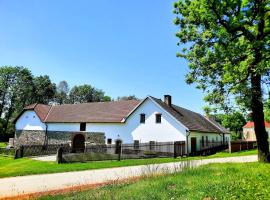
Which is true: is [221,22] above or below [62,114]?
above

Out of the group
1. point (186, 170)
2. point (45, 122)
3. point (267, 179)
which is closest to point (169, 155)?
point (186, 170)

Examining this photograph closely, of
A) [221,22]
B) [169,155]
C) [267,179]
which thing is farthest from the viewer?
[169,155]

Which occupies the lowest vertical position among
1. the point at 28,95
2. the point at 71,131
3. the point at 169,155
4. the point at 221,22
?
the point at 169,155

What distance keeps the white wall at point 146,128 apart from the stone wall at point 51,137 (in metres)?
0.90

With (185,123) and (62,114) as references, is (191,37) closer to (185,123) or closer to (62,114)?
(185,123)

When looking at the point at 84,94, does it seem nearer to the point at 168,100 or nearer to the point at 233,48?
the point at 168,100

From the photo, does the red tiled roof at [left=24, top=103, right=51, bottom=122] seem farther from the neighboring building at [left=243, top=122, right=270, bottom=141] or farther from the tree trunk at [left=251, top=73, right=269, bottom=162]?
the neighboring building at [left=243, top=122, right=270, bottom=141]

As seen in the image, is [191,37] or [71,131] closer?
[191,37]

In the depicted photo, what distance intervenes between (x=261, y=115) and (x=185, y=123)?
16.5 meters

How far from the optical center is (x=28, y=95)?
79750 mm

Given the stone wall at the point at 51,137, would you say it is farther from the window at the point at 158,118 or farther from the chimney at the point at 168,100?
the chimney at the point at 168,100

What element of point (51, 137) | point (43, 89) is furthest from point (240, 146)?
point (43, 89)

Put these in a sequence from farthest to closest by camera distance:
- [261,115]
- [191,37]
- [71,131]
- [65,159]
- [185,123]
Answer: [71,131], [185,123], [65,159], [191,37], [261,115]

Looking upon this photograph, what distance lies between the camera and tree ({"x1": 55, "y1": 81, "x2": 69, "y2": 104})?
309 ft
